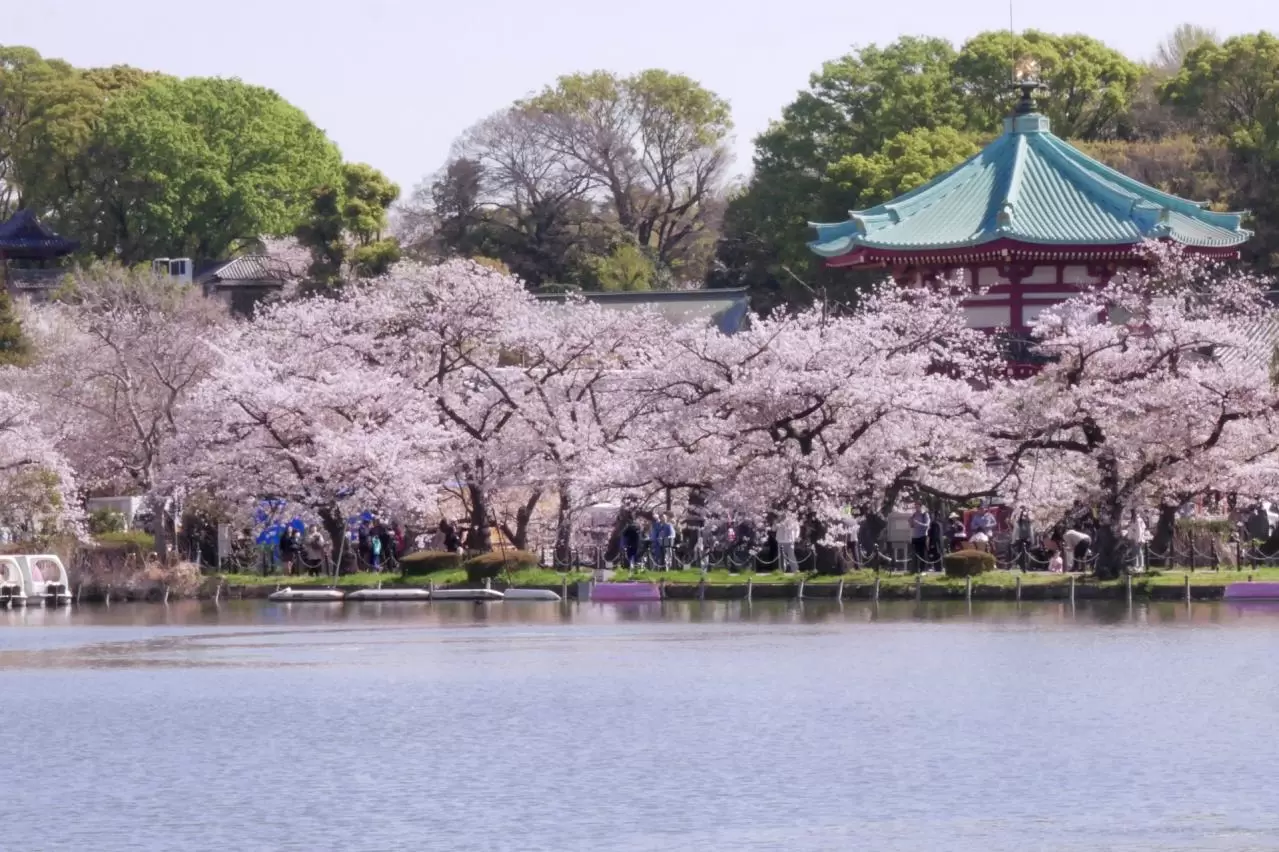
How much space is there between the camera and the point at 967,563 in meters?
42.8

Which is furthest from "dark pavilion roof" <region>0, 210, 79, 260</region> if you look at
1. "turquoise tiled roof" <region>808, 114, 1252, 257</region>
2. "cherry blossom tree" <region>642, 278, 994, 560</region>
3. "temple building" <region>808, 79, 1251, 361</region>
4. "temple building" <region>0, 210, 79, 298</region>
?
"cherry blossom tree" <region>642, 278, 994, 560</region>

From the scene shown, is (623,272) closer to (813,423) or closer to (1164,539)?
(813,423)

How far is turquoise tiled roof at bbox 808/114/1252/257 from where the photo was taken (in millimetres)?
54281

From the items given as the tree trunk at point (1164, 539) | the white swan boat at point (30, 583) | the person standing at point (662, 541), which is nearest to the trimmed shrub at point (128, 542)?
the white swan boat at point (30, 583)

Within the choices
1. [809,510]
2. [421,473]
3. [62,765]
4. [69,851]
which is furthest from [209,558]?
[69,851]

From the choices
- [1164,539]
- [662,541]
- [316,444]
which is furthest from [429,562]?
[1164,539]

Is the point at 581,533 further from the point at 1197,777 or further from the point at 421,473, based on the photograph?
the point at 1197,777

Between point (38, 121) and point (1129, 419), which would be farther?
point (38, 121)

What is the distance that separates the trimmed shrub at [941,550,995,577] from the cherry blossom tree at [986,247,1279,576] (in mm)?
Result: 2003

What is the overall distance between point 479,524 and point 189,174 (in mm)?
41655

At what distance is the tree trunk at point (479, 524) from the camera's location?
51188 millimetres

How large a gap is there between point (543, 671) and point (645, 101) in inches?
2438

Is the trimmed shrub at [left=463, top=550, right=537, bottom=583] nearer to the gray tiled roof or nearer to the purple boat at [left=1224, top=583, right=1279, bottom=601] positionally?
the purple boat at [left=1224, top=583, right=1279, bottom=601]

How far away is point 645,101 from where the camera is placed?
305ft
